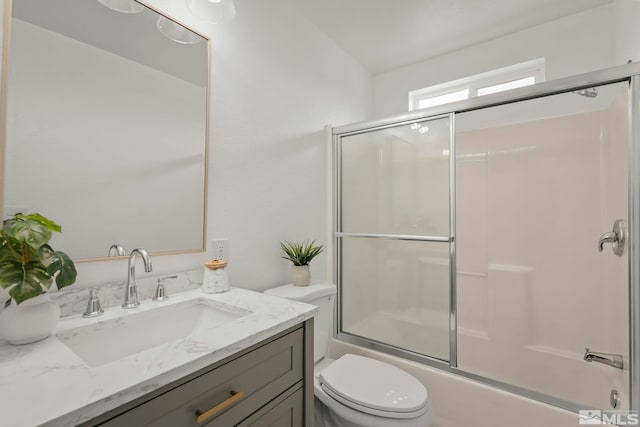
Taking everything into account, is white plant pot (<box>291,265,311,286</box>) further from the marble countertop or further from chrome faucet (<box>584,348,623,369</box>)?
chrome faucet (<box>584,348,623,369</box>)

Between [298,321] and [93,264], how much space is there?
692mm

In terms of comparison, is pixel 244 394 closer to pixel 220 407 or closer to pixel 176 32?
pixel 220 407

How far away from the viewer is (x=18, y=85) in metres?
0.85

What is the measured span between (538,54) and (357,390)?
2.43 metres

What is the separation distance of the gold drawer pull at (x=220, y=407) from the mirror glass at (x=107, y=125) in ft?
2.09

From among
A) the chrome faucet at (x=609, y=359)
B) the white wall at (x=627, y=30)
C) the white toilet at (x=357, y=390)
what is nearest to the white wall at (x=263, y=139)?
the white toilet at (x=357, y=390)

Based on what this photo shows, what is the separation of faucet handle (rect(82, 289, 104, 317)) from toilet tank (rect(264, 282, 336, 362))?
707mm

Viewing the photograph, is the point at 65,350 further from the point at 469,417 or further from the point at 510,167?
the point at 510,167

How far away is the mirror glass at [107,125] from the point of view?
87 centimetres

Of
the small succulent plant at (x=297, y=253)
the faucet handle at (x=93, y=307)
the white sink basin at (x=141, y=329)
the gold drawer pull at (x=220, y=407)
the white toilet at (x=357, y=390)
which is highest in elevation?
the small succulent plant at (x=297, y=253)

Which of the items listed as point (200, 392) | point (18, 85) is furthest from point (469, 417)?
point (18, 85)

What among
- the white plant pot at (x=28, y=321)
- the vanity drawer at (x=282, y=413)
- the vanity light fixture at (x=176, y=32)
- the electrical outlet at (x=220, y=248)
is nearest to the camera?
the white plant pot at (x=28, y=321)

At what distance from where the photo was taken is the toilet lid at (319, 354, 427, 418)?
1190 millimetres

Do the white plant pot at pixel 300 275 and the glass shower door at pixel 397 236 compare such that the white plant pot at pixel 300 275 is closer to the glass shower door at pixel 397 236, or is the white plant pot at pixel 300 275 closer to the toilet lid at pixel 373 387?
the toilet lid at pixel 373 387
